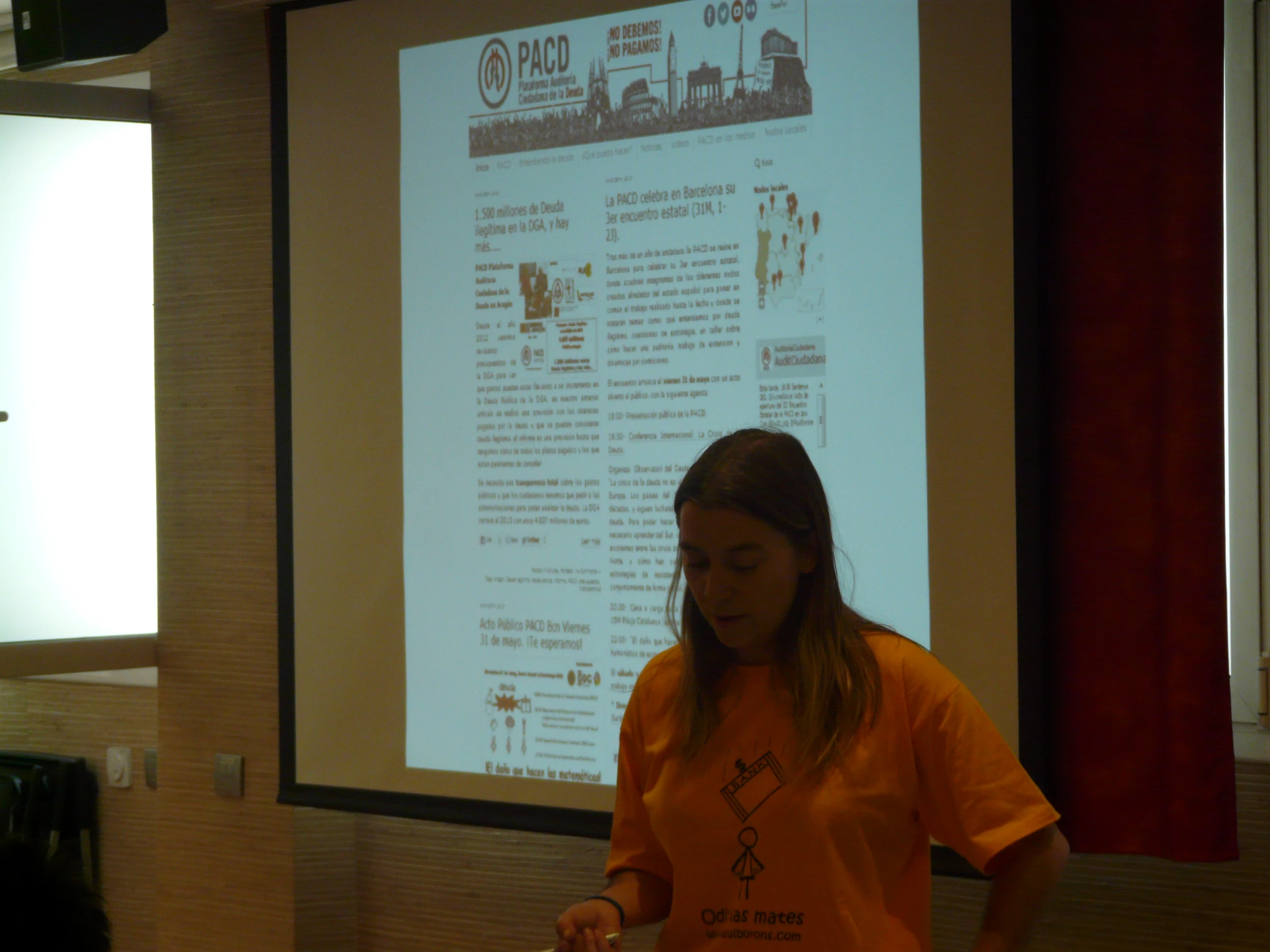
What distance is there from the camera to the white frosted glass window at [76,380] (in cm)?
284

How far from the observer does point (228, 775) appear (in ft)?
8.96

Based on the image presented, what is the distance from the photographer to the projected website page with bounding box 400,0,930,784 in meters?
2.07

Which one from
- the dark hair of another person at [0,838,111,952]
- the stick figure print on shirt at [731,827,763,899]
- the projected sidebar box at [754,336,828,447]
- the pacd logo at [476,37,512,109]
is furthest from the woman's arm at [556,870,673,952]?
the pacd logo at [476,37,512,109]

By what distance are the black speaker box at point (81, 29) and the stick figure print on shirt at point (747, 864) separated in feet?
7.30

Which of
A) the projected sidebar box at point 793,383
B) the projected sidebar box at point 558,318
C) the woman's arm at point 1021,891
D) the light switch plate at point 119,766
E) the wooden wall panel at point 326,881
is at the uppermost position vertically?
the projected sidebar box at point 558,318

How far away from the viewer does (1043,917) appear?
2070 mm

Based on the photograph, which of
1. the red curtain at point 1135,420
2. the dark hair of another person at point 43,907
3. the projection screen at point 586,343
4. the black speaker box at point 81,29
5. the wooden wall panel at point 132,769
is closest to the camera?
the dark hair of another person at point 43,907

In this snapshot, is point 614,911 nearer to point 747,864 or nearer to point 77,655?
point 747,864

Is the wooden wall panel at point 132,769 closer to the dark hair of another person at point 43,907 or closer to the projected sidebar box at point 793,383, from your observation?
the projected sidebar box at point 793,383

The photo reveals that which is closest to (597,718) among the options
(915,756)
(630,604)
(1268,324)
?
(630,604)

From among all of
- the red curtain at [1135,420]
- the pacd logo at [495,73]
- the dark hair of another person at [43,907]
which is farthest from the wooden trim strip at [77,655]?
the dark hair of another person at [43,907]

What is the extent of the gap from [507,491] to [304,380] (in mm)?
546

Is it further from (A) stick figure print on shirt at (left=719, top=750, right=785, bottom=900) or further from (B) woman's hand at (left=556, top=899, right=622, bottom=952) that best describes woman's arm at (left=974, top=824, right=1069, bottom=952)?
(B) woman's hand at (left=556, top=899, right=622, bottom=952)

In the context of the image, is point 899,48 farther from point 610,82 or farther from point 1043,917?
point 1043,917
